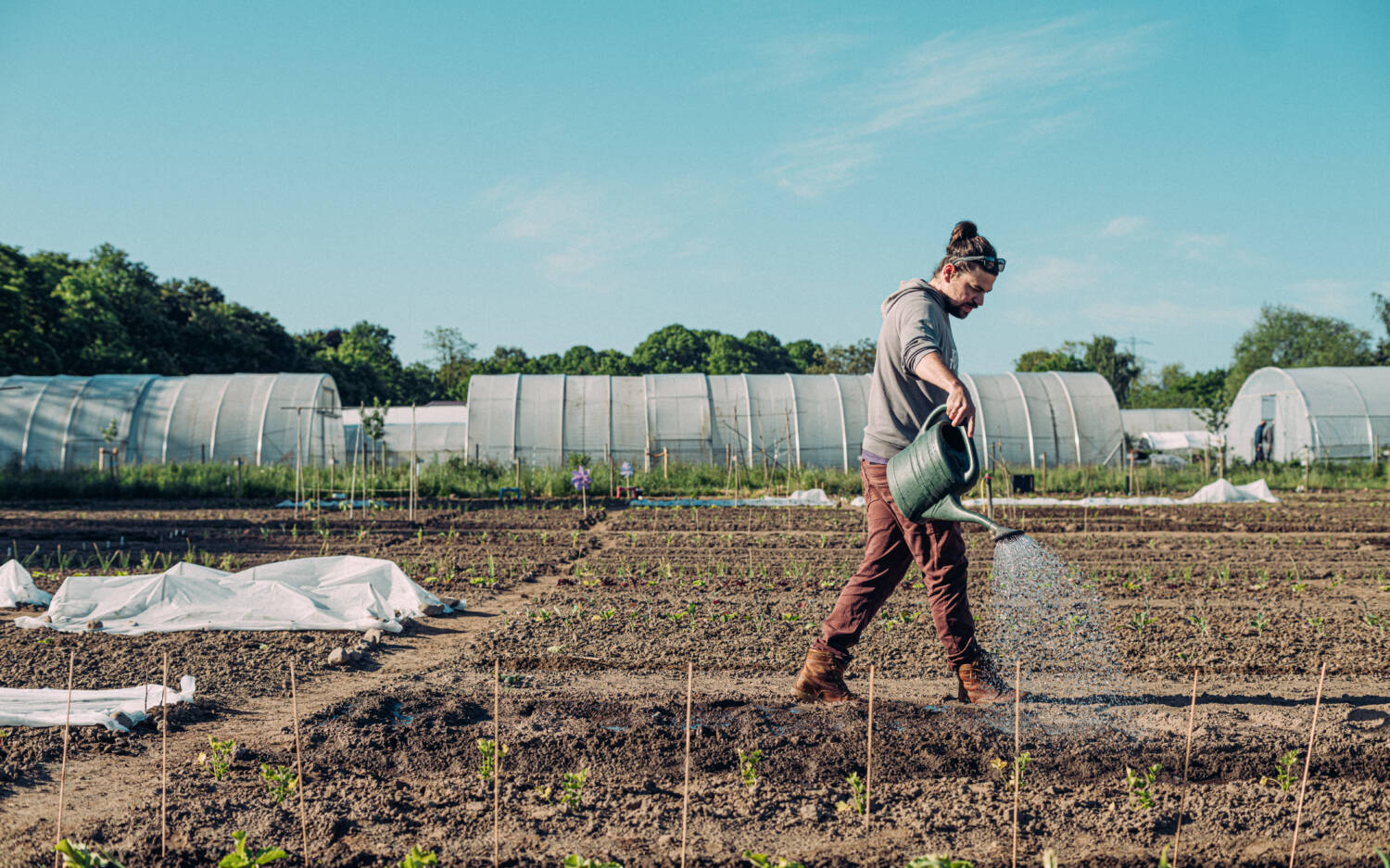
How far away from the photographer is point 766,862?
7.25 feet

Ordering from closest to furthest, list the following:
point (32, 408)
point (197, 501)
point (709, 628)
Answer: point (709, 628)
point (197, 501)
point (32, 408)

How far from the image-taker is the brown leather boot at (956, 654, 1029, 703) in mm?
3479

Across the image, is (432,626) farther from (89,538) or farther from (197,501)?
(197,501)

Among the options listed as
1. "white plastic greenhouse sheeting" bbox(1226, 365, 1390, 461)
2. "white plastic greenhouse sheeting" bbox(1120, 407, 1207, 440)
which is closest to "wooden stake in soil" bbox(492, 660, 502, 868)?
"white plastic greenhouse sheeting" bbox(1226, 365, 1390, 461)

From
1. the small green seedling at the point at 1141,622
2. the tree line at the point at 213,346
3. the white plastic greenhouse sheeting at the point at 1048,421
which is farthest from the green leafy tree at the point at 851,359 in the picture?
the small green seedling at the point at 1141,622

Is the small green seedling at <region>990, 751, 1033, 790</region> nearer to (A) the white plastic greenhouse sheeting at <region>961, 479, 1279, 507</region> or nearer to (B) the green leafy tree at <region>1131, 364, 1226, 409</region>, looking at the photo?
(A) the white plastic greenhouse sheeting at <region>961, 479, 1279, 507</region>

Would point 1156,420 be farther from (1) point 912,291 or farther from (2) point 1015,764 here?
(2) point 1015,764

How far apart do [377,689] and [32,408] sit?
2174 cm

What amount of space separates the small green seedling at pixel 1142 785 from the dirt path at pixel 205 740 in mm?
2638

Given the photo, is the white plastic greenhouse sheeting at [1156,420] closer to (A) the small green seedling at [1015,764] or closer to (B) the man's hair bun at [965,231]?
(B) the man's hair bun at [965,231]

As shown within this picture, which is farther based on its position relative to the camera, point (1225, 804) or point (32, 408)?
point (32, 408)

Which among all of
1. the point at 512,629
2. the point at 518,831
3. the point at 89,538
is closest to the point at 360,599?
the point at 512,629

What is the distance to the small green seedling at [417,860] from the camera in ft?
7.07

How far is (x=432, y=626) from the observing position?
18.6ft
